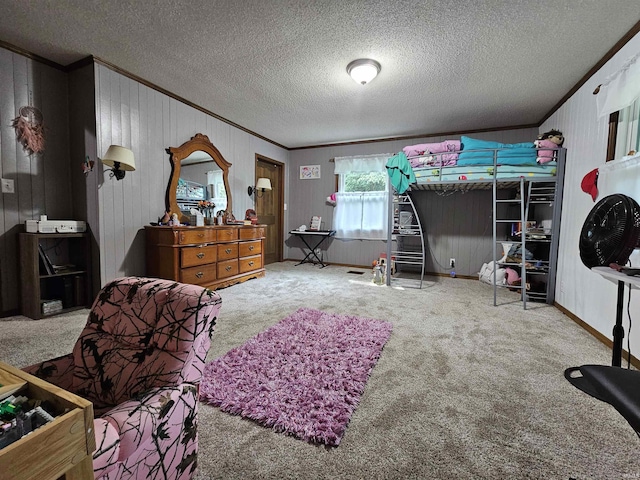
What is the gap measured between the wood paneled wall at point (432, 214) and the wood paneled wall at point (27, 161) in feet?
12.2

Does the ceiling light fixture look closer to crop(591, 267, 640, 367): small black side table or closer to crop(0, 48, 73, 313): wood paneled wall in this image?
crop(591, 267, 640, 367): small black side table

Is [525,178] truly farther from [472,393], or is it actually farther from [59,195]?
[59,195]

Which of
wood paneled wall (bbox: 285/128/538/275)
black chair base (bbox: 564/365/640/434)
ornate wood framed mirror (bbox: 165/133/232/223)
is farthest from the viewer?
wood paneled wall (bbox: 285/128/538/275)

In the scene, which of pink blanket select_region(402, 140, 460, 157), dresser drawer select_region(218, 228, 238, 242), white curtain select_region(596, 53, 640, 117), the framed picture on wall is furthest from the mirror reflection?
white curtain select_region(596, 53, 640, 117)

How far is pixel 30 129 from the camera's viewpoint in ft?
8.61

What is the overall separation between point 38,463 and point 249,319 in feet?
7.04

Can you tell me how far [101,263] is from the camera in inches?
112

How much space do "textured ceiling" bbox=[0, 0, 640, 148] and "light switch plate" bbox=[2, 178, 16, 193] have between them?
119 cm

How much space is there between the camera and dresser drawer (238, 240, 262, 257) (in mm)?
4039

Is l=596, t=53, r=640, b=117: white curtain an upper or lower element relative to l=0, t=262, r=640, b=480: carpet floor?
upper

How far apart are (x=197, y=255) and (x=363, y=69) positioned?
8.66 ft

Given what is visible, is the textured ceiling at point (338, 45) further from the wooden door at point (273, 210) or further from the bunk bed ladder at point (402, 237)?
the wooden door at point (273, 210)

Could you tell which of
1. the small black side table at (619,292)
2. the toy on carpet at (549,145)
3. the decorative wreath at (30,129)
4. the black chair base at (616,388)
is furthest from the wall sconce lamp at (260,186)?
the black chair base at (616,388)

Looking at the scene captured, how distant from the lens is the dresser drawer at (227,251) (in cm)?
367
